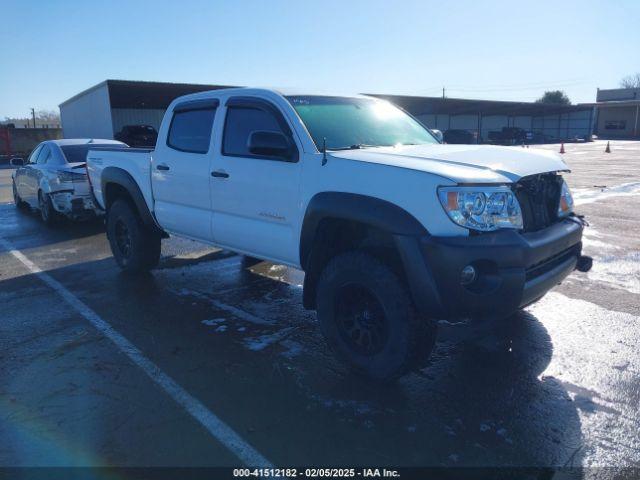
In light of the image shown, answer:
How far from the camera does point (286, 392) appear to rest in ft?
11.5

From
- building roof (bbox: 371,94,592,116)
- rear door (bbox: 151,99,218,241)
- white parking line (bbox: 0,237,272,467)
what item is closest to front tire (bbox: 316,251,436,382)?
white parking line (bbox: 0,237,272,467)

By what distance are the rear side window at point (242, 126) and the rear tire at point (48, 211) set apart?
20.5 feet

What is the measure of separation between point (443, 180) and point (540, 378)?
1.69 m

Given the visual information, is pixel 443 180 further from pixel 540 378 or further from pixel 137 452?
pixel 137 452

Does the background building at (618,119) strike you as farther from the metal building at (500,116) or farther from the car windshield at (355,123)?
the car windshield at (355,123)

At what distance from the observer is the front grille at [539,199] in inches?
137

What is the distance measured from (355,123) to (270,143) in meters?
0.91

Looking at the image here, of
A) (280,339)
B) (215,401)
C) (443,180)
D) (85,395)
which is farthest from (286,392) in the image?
(443,180)

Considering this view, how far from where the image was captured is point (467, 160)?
11.6 feet

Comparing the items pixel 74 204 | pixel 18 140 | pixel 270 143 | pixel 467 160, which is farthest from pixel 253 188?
pixel 18 140

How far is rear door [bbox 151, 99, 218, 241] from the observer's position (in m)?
4.96

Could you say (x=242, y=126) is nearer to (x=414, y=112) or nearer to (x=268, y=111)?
(x=268, y=111)

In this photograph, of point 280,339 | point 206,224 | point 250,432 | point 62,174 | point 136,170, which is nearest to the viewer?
point 250,432

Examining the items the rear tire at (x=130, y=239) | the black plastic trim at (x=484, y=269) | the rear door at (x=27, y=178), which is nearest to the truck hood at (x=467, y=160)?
the black plastic trim at (x=484, y=269)
